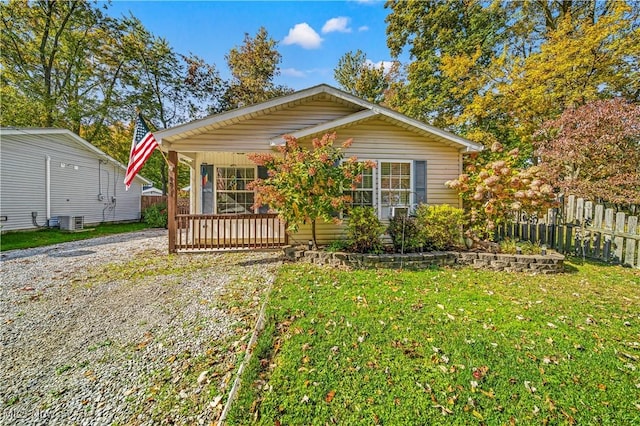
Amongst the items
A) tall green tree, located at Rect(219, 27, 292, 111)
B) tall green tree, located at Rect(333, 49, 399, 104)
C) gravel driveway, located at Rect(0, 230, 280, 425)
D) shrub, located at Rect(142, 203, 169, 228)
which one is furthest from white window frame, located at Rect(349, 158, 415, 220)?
tall green tree, located at Rect(219, 27, 292, 111)

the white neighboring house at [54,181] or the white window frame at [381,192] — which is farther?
the white neighboring house at [54,181]

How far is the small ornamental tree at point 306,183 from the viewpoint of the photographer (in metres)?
5.62

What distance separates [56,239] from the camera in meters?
10.3

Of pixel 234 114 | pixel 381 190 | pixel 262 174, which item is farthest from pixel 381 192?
pixel 234 114

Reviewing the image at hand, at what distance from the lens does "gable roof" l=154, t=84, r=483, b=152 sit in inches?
272

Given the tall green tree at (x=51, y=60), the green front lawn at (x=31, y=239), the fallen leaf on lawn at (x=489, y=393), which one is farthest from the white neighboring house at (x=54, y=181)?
the fallen leaf on lawn at (x=489, y=393)

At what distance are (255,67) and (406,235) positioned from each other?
65.6ft

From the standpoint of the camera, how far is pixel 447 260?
19.9ft

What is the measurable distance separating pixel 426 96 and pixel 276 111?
42.6 feet

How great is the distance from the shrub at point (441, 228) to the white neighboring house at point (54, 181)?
15.9m

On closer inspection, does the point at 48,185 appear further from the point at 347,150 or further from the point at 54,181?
the point at 347,150

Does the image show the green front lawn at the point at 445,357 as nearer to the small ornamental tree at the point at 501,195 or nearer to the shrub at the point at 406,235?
the shrub at the point at 406,235

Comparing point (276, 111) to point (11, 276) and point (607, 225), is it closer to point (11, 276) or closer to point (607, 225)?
point (11, 276)

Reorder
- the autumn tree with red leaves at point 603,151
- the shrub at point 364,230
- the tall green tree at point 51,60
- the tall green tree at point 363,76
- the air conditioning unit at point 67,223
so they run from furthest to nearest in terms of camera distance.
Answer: the tall green tree at point 363,76
the tall green tree at point 51,60
the air conditioning unit at point 67,223
the autumn tree with red leaves at point 603,151
the shrub at point 364,230
